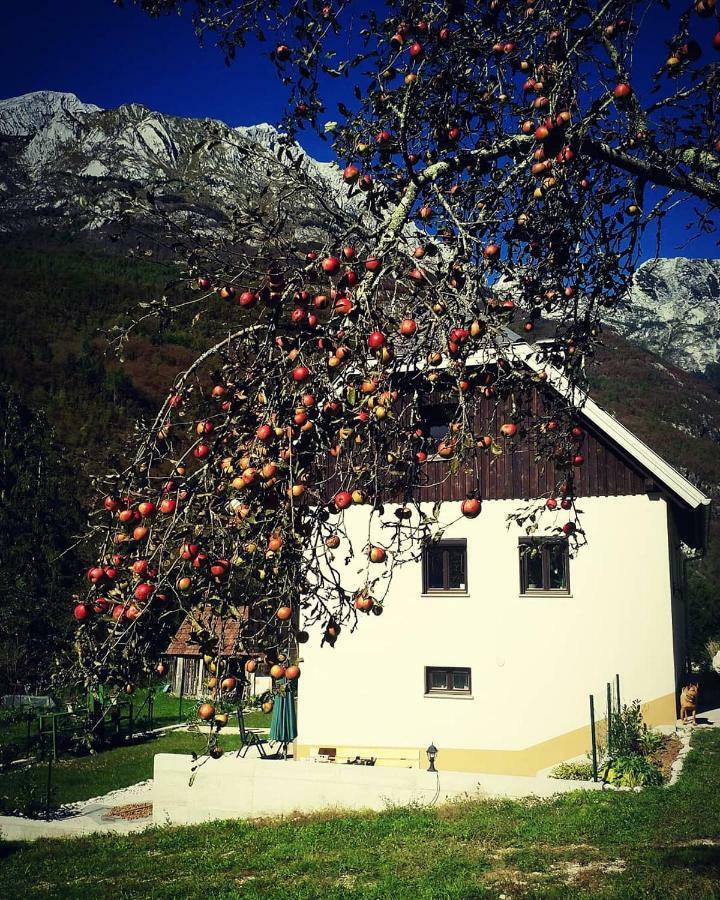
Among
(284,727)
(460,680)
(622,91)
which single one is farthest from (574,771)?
(622,91)

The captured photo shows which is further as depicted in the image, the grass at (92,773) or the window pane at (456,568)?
the window pane at (456,568)

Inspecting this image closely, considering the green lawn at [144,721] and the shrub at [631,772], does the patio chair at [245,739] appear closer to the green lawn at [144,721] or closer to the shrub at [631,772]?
the shrub at [631,772]

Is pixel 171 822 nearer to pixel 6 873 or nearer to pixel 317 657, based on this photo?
pixel 6 873

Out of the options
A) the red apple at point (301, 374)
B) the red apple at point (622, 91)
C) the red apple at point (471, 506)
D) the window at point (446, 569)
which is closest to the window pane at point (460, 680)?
the window at point (446, 569)

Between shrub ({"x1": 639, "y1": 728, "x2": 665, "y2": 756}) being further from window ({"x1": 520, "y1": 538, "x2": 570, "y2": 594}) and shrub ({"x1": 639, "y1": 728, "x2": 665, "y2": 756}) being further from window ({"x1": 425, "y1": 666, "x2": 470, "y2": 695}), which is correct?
window ({"x1": 425, "y1": 666, "x2": 470, "y2": 695})

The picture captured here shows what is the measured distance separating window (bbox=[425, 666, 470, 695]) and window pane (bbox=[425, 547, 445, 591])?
1.71 m

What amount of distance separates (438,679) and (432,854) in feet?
22.6

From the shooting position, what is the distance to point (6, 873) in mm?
11461

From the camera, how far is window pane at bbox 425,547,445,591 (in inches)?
647

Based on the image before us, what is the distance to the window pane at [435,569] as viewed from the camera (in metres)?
16.4

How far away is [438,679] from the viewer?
16156 mm

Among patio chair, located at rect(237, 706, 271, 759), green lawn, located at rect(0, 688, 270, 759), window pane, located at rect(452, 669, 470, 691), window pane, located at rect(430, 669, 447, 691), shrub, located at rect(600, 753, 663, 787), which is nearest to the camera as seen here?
patio chair, located at rect(237, 706, 271, 759)

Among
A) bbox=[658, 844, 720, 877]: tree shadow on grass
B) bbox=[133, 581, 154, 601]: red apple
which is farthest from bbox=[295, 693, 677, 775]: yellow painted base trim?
bbox=[133, 581, 154, 601]: red apple

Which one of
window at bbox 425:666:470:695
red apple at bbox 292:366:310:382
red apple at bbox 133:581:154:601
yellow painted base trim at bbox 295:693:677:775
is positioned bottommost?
yellow painted base trim at bbox 295:693:677:775
